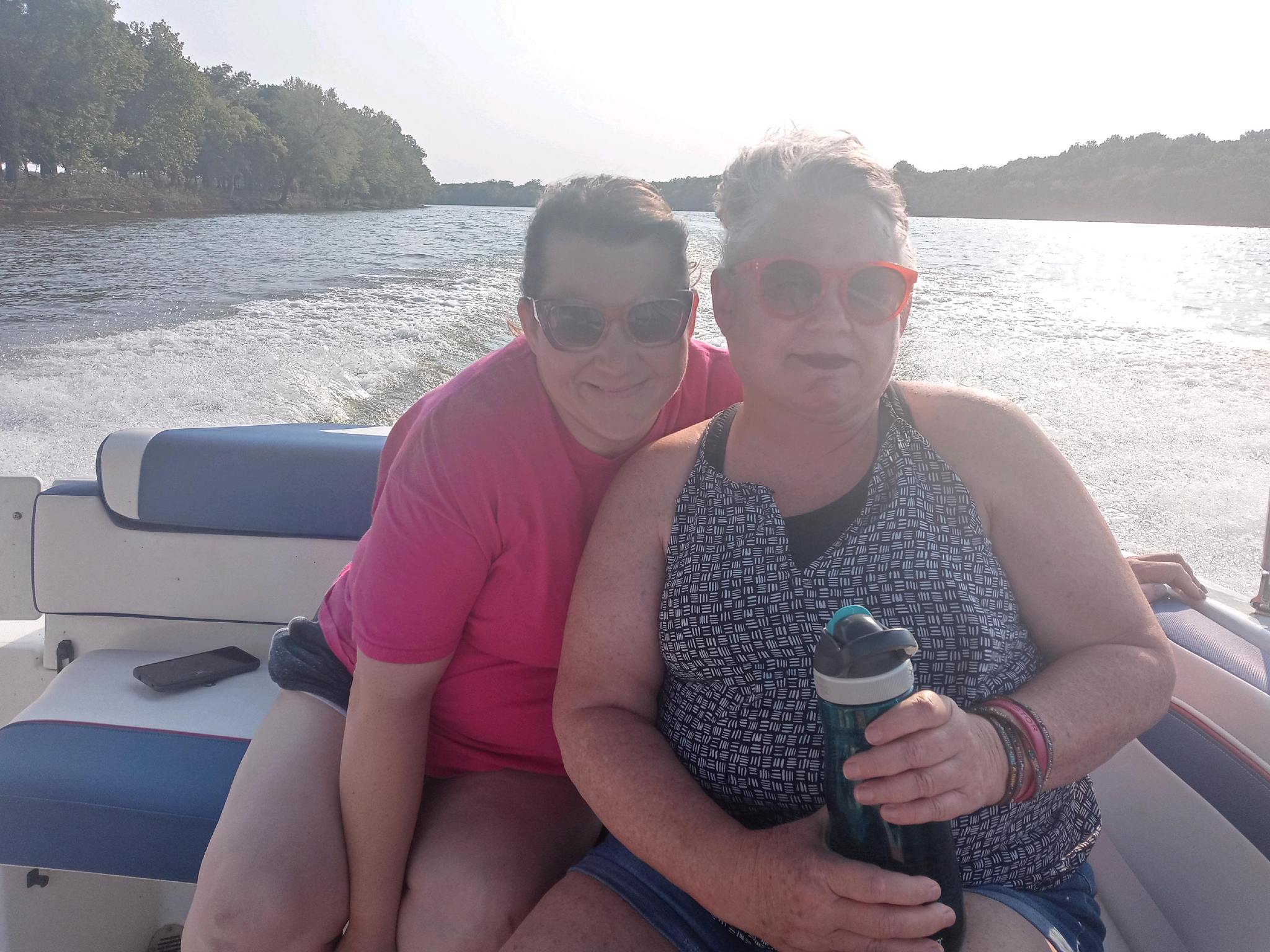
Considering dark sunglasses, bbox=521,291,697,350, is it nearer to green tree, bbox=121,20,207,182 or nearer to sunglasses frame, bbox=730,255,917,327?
sunglasses frame, bbox=730,255,917,327

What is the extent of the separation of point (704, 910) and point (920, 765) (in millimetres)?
427

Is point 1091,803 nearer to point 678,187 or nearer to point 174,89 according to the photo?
point 678,187

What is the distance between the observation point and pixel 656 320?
1304mm

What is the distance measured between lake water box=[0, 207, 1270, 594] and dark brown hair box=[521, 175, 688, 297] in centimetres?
10

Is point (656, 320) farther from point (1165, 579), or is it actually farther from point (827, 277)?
point (1165, 579)

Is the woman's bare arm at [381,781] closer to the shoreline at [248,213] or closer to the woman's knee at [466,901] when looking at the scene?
the woman's knee at [466,901]

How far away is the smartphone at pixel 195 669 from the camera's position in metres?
1.85

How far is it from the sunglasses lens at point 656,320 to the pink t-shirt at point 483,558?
167mm

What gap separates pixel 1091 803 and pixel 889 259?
29.3 inches

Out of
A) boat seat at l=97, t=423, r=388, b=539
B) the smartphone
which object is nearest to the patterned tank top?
boat seat at l=97, t=423, r=388, b=539

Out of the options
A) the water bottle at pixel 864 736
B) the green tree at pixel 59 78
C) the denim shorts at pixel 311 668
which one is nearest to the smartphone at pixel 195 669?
the denim shorts at pixel 311 668

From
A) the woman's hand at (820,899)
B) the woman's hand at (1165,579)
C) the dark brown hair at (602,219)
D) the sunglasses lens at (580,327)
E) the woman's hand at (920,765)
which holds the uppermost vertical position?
the dark brown hair at (602,219)

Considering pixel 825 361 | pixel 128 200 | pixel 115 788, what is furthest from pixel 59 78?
pixel 825 361

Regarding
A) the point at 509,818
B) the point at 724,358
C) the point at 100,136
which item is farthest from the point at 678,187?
the point at 100,136
